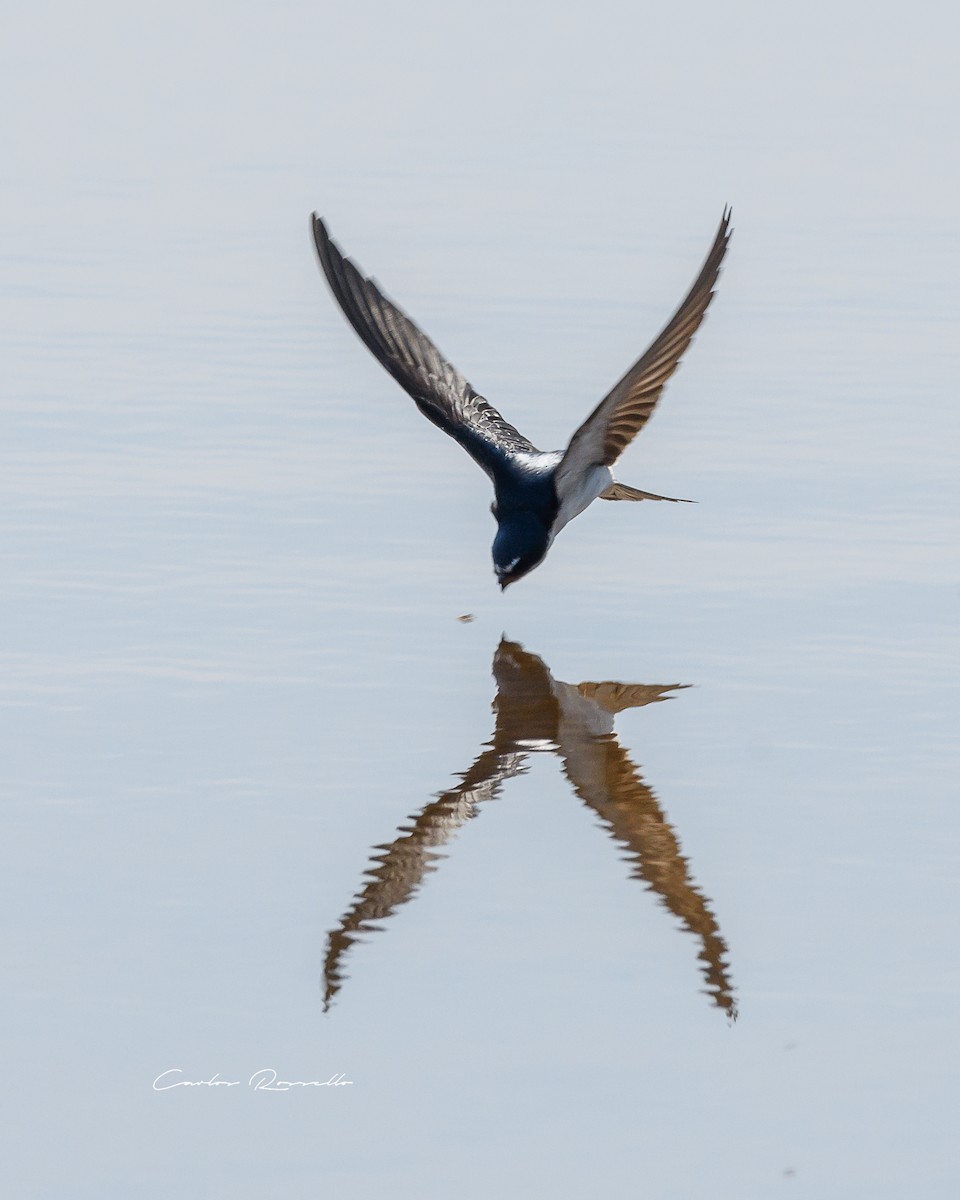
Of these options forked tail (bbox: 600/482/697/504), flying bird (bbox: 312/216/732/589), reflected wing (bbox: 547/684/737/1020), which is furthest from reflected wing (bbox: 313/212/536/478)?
reflected wing (bbox: 547/684/737/1020)

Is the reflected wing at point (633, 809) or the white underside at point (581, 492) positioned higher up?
the white underside at point (581, 492)

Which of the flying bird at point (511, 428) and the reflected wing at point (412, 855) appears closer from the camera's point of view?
the reflected wing at point (412, 855)

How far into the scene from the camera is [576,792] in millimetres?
5855

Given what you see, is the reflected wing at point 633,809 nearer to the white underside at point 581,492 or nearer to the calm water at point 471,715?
the calm water at point 471,715

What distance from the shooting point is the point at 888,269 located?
11688 millimetres

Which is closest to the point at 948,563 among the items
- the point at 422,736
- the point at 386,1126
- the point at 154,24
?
the point at 422,736

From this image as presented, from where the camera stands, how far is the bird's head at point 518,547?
6.80 m

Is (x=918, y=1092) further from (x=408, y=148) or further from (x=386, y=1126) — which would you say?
(x=408, y=148)

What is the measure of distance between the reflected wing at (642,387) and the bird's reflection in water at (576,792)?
0.65m

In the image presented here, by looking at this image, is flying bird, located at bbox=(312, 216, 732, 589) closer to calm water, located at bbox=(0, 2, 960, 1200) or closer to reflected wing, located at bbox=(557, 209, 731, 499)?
reflected wing, located at bbox=(557, 209, 731, 499)

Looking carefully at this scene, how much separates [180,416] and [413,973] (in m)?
4.53

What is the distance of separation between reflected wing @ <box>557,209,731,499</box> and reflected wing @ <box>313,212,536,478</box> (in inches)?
38.3

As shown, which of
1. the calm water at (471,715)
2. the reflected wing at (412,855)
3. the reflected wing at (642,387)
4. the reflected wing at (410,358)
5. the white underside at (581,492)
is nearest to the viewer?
the calm water at (471,715)

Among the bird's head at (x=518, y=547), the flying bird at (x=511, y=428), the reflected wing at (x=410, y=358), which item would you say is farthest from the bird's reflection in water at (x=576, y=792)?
the reflected wing at (x=410, y=358)
